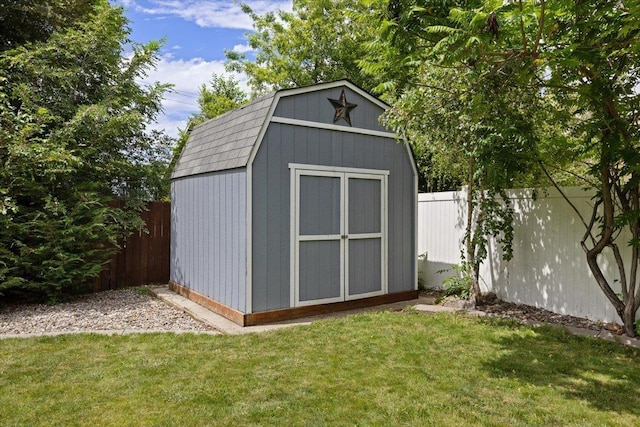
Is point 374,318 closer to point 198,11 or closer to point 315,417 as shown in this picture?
point 315,417

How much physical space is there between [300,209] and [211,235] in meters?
1.37

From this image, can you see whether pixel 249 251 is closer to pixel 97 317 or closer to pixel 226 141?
pixel 226 141

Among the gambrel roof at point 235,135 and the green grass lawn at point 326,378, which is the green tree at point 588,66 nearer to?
the green grass lawn at point 326,378

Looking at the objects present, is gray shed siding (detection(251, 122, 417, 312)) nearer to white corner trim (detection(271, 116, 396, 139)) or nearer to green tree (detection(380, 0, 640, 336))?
white corner trim (detection(271, 116, 396, 139))

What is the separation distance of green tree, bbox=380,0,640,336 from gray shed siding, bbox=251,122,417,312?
5.88ft

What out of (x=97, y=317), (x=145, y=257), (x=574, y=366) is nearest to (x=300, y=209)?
(x=97, y=317)

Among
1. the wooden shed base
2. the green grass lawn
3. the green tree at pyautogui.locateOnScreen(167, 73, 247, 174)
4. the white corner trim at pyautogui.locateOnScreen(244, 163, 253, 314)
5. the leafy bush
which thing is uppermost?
the green tree at pyautogui.locateOnScreen(167, 73, 247, 174)

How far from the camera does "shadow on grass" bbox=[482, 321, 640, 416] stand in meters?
2.81

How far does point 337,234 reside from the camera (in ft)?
17.1

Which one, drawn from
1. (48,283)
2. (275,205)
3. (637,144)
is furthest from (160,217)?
(637,144)

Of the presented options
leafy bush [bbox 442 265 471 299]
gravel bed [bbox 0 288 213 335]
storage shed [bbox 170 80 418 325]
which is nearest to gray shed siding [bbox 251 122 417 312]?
storage shed [bbox 170 80 418 325]

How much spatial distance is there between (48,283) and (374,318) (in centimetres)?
448

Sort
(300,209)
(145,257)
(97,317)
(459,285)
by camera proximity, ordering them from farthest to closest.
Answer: (145,257) < (459,285) < (97,317) < (300,209)

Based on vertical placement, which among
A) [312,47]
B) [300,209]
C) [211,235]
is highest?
[312,47]
